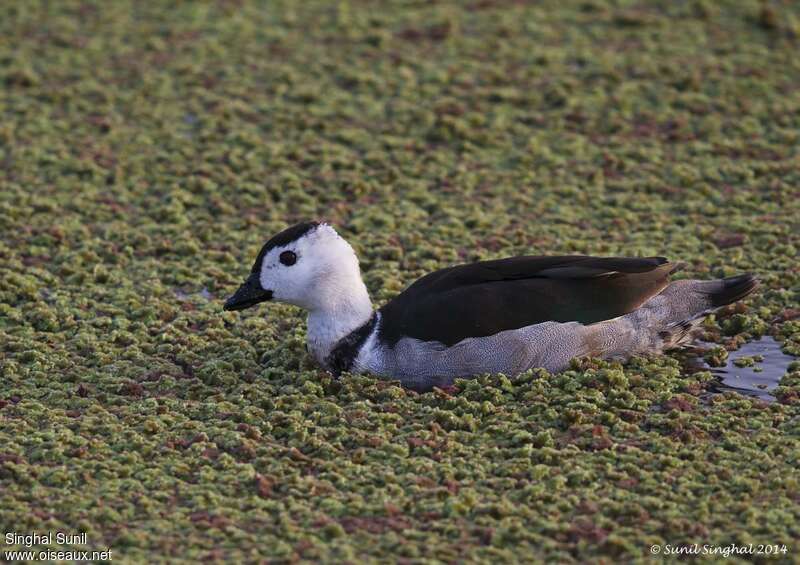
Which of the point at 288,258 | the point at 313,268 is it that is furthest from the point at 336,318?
the point at 288,258

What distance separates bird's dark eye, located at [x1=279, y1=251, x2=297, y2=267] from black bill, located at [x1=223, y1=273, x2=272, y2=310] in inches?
8.6

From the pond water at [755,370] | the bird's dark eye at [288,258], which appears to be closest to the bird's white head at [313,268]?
the bird's dark eye at [288,258]

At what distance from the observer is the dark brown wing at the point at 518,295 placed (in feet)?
24.1

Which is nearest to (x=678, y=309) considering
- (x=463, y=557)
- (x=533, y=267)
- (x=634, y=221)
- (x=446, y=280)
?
(x=533, y=267)

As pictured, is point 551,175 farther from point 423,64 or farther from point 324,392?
point 324,392

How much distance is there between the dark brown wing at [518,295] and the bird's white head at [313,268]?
1.00 feet

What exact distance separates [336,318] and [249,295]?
1.92 ft

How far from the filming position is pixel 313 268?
7637mm

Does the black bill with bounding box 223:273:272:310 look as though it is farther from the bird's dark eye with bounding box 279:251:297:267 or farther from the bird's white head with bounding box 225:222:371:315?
Result: the bird's dark eye with bounding box 279:251:297:267

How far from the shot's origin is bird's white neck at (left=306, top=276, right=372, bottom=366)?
7586 mm

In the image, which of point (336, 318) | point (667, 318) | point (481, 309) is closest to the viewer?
point (481, 309)

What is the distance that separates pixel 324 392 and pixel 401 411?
0.53 m

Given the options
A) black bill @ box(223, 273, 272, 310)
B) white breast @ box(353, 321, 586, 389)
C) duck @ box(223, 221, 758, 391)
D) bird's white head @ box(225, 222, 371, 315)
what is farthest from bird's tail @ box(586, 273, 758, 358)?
black bill @ box(223, 273, 272, 310)

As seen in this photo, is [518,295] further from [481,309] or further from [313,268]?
[313,268]
